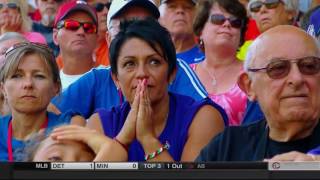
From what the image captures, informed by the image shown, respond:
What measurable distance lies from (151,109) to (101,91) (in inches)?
16.2

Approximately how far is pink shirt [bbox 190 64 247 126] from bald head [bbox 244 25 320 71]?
13.0 inches

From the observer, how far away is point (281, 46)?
8.77 feet

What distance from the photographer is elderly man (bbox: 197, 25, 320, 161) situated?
2.61 m

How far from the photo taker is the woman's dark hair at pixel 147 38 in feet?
9.77

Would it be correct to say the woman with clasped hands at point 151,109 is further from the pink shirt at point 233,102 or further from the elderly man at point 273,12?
the elderly man at point 273,12

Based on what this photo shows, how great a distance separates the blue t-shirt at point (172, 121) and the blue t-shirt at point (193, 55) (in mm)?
632

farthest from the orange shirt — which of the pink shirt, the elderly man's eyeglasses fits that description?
the elderly man's eyeglasses

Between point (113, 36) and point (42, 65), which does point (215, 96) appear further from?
Result: point (42, 65)

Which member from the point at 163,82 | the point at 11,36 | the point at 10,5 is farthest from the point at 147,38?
the point at 10,5

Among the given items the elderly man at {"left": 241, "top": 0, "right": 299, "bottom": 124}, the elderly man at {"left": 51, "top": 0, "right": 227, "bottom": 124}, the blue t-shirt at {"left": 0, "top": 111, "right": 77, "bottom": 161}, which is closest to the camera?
the blue t-shirt at {"left": 0, "top": 111, "right": 77, "bottom": 161}

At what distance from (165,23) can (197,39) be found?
0.72ft

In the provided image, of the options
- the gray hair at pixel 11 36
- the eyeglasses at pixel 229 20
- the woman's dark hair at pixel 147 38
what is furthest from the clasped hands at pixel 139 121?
the gray hair at pixel 11 36

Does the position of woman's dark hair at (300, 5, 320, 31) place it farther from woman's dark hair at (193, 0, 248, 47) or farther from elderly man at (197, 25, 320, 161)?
elderly man at (197, 25, 320, 161)

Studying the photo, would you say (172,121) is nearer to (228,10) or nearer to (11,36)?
(228,10)
